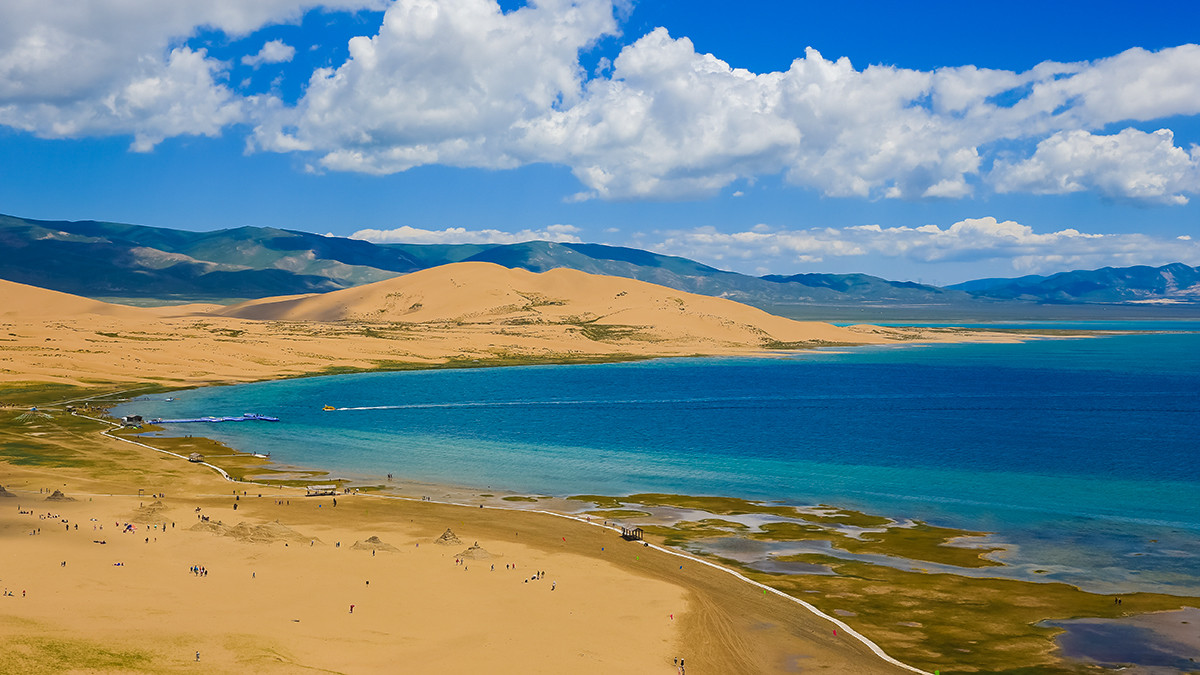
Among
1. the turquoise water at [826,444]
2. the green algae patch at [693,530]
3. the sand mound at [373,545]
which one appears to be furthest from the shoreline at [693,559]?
the sand mound at [373,545]

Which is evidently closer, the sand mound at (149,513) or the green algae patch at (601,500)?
the sand mound at (149,513)

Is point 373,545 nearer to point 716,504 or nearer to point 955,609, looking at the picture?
point 716,504

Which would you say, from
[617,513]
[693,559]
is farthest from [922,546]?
[617,513]

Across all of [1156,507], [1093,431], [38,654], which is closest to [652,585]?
[38,654]

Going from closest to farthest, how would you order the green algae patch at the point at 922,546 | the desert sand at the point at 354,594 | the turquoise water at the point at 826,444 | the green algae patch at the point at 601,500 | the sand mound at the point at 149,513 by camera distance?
the desert sand at the point at 354,594, the green algae patch at the point at 922,546, the sand mound at the point at 149,513, the turquoise water at the point at 826,444, the green algae patch at the point at 601,500

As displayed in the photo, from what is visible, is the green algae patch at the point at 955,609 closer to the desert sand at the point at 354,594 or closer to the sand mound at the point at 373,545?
the desert sand at the point at 354,594

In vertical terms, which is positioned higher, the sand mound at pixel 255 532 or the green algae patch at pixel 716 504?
the green algae patch at pixel 716 504

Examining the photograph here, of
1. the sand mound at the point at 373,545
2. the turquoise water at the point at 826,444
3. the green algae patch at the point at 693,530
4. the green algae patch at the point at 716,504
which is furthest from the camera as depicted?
the green algae patch at the point at 716,504
